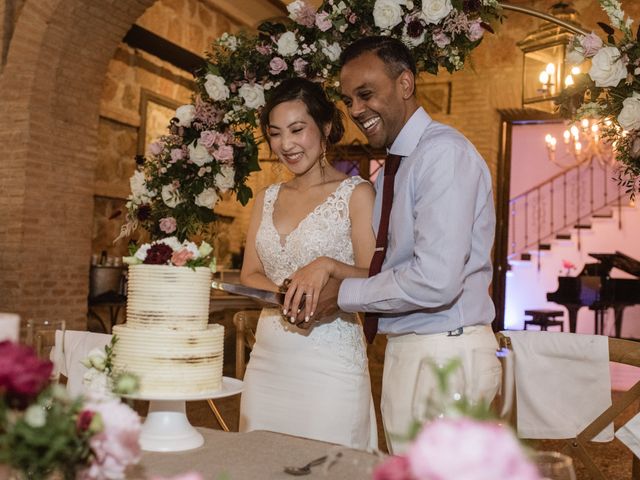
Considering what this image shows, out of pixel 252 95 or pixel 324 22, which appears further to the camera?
pixel 252 95

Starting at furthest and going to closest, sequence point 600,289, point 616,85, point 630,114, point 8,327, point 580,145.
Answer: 1. point 600,289
2. point 580,145
3. point 616,85
4. point 630,114
5. point 8,327

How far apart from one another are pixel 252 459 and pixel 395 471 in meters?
0.87

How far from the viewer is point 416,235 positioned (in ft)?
6.75

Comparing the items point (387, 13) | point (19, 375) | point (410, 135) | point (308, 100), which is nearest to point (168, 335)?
point (19, 375)

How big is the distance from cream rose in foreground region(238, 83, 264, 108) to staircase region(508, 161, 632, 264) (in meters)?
13.3

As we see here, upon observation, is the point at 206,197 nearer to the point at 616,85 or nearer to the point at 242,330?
the point at 242,330

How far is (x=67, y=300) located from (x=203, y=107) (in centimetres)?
439

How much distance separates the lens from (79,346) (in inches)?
99.4

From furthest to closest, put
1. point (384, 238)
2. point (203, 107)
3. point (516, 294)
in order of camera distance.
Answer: point (516, 294) → point (203, 107) → point (384, 238)

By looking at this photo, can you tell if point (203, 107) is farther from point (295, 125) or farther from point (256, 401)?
point (256, 401)

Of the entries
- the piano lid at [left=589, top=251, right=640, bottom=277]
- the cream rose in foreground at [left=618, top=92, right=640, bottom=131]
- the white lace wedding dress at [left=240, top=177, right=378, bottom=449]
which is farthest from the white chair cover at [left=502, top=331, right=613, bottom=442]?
the piano lid at [left=589, top=251, right=640, bottom=277]

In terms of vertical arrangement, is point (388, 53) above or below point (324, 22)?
below

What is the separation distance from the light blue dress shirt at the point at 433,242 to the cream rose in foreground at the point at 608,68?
3.67ft

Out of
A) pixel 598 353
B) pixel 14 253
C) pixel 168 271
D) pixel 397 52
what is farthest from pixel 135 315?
pixel 14 253
